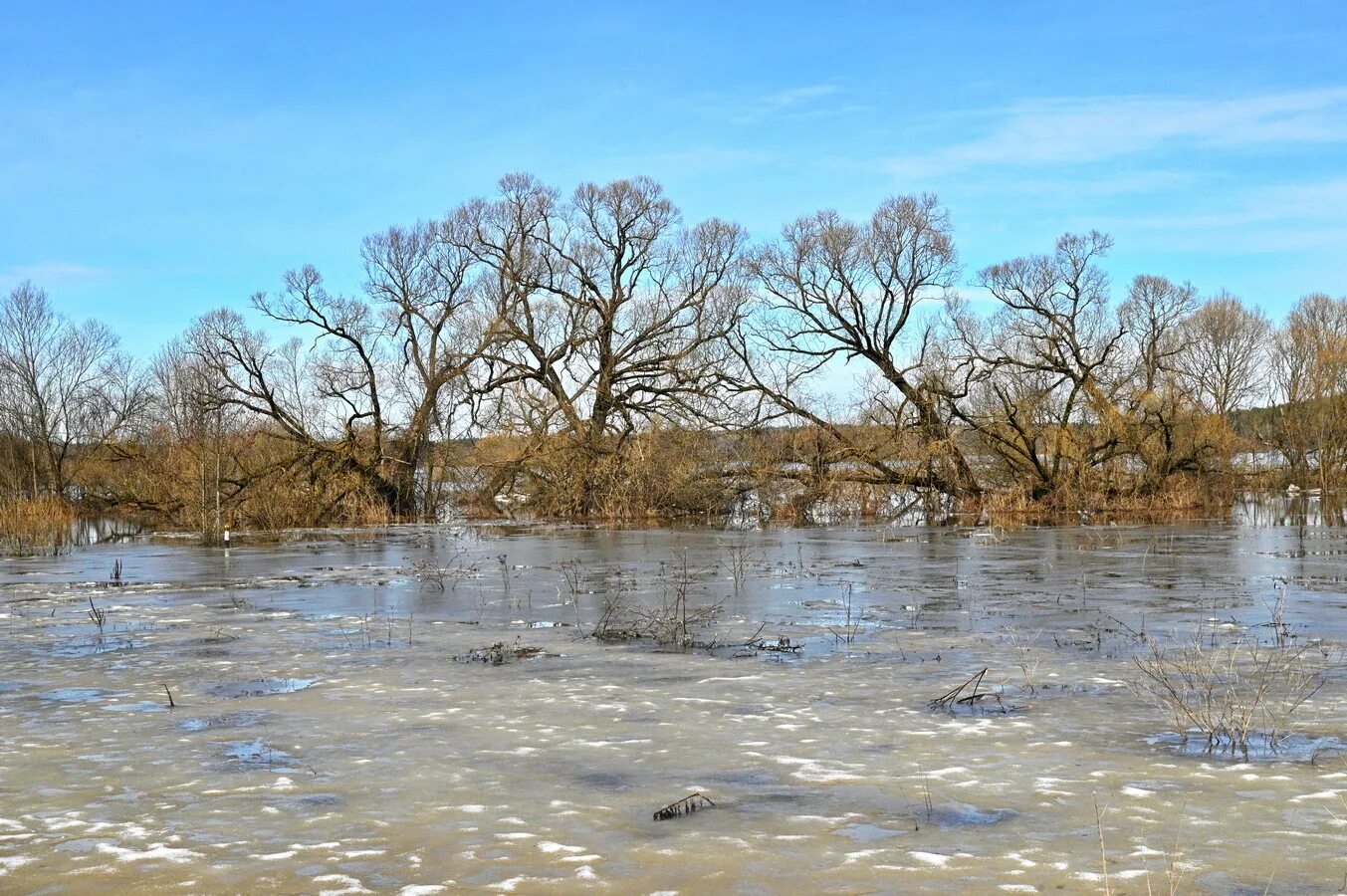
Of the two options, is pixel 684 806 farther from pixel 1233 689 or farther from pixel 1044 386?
pixel 1044 386

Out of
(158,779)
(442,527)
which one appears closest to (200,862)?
(158,779)

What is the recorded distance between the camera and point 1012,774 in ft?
22.1

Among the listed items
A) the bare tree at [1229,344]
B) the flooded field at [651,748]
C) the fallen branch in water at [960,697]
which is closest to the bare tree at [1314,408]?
the bare tree at [1229,344]

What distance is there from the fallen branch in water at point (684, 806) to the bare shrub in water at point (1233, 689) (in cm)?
319

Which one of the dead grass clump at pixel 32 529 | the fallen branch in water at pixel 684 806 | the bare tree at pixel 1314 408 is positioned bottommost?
the fallen branch in water at pixel 684 806

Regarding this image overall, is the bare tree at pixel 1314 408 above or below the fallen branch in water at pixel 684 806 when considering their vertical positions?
above

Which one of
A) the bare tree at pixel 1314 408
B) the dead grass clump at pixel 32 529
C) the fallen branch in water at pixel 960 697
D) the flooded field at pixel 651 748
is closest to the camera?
the flooded field at pixel 651 748

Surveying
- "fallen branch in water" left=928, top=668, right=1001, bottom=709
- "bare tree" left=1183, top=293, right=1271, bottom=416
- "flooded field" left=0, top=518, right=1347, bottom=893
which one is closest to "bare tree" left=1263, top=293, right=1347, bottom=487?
"bare tree" left=1183, top=293, right=1271, bottom=416

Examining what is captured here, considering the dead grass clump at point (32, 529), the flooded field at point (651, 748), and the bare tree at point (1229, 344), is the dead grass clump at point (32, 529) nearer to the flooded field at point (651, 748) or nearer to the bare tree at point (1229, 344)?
the flooded field at point (651, 748)

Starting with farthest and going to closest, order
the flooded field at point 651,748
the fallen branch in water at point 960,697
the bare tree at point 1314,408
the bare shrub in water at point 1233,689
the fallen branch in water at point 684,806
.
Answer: the bare tree at point 1314,408 → the fallen branch in water at point 960,697 → the bare shrub in water at point 1233,689 → the fallen branch in water at point 684,806 → the flooded field at point 651,748

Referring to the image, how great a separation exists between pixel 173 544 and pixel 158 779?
21493 mm

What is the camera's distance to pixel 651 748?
7539mm

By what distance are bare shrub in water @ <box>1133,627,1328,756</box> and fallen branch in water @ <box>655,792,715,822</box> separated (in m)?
3.19

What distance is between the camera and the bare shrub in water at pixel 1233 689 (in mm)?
7363
